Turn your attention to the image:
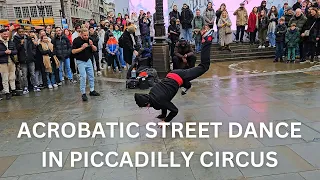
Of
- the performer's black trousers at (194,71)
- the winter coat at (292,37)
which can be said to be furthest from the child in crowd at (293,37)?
the performer's black trousers at (194,71)

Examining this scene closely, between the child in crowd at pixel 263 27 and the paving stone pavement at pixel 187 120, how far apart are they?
15.4ft

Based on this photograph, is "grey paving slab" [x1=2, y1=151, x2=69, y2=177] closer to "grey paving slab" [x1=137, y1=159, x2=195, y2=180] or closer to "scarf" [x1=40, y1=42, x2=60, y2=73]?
"grey paving slab" [x1=137, y1=159, x2=195, y2=180]

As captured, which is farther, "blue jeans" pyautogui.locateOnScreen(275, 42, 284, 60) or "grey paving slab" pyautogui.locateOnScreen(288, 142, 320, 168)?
"blue jeans" pyautogui.locateOnScreen(275, 42, 284, 60)

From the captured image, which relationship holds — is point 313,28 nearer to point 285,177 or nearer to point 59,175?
point 285,177

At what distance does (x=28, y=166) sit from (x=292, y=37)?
32.8ft

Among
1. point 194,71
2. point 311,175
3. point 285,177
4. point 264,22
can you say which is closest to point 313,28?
point 264,22

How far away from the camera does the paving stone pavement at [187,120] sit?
140 inches

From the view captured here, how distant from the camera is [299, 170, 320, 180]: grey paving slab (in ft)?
10.6

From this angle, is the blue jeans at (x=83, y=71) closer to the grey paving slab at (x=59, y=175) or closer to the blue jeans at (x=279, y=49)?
the grey paving slab at (x=59, y=175)

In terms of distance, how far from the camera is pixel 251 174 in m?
3.42

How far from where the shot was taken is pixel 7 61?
25.8ft

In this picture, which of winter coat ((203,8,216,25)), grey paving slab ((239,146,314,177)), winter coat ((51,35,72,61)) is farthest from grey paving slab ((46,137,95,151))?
winter coat ((203,8,216,25))

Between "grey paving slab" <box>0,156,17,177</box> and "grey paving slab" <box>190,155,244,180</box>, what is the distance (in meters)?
2.47

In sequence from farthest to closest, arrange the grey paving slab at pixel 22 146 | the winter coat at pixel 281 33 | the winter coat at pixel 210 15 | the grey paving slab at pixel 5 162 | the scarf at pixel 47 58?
1. the winter coat at pixel 210 15
2. the winter coat at pixel 281 33
3. the scarf at pixel 47 58
4. the grey paving slab at pixel 22 146
5. the grey paving slab at pixel 5 162
